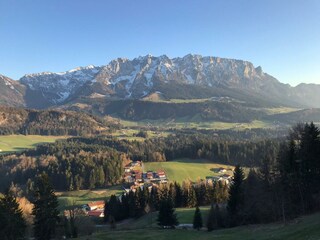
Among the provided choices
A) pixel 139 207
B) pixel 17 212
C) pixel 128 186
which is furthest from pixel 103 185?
pixel 17 212

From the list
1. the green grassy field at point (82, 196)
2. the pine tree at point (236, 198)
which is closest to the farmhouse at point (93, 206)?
the green grassy field at point (82, 196)

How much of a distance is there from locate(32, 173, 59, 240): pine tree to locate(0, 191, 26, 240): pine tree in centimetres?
359

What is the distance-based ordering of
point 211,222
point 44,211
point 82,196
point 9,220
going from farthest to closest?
point 82,196 → point 211,222 → point 44,211 → point 9,220

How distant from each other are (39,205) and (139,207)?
62.7 meters

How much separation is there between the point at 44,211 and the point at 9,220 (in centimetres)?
633

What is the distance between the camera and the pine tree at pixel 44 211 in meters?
61.9

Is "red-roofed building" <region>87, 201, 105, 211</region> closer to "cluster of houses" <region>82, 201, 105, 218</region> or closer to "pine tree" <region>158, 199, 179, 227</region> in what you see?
"cluster of houses" <region>82, 201, 105, 218</region>

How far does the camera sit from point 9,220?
61469mm

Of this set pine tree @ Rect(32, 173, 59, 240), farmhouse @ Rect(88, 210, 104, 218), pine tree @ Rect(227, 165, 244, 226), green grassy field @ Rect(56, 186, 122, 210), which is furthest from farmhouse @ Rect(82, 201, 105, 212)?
pine tree @ Rect(32, 173, 59, 240)

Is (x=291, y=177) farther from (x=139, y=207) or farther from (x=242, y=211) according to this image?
(x=139, y=207)

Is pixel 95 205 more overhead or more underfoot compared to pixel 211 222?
more underfoot

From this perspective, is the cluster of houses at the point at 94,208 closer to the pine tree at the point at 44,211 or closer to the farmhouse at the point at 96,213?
the farmhouse at the point at 96,213

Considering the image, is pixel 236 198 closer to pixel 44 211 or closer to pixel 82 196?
pixel 44 211

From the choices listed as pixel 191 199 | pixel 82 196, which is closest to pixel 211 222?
pixel 191 199
